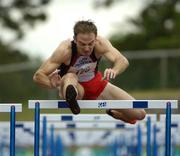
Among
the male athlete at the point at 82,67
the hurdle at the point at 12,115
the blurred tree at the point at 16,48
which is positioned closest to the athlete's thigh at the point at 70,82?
the male athlete at the point at 82,67

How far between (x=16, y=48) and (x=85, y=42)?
29.4 metres

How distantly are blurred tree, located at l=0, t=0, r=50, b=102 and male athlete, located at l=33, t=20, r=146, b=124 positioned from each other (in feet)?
60.7

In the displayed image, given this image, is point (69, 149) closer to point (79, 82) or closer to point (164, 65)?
point (164, 65)

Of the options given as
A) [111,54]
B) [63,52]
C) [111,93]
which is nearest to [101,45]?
[111,54]

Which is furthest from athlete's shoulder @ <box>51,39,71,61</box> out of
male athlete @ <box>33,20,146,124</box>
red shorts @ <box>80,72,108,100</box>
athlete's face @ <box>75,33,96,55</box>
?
red shorts @ <box>80,72,108,100</box>

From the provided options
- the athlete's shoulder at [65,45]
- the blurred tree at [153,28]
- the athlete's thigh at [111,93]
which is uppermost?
the blurred tree at [153,28]

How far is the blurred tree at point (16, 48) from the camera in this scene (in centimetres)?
2819

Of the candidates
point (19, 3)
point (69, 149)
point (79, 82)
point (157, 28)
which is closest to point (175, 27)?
point (157, 28)

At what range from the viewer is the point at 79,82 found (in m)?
9.11

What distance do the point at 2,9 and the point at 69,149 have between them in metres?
11.7

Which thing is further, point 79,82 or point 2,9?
point 2,9

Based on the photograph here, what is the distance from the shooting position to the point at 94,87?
9.20m

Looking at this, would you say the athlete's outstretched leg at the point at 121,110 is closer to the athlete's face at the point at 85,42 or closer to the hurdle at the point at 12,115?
Result: the athlete's face at the point at 85,42

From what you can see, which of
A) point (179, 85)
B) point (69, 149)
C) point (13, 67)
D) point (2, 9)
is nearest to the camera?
point (69, 149)
